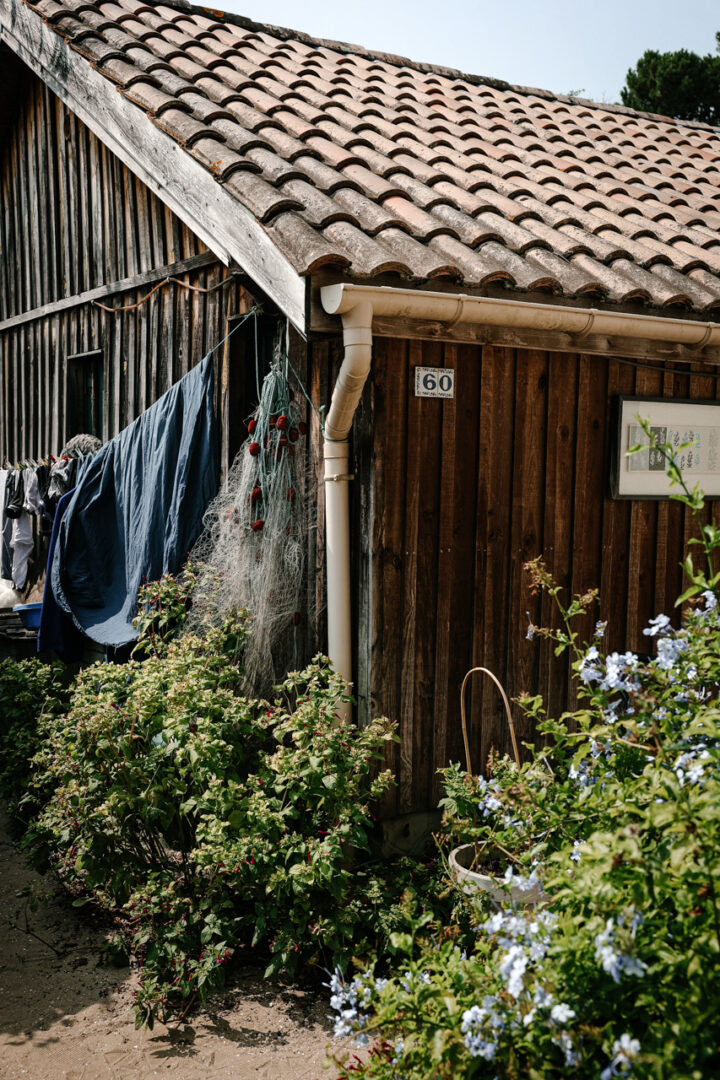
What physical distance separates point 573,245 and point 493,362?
0.70 m

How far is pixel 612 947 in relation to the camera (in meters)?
1.75

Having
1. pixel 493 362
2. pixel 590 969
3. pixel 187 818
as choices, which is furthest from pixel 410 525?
pixel 590 969

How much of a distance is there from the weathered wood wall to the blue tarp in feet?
4.07

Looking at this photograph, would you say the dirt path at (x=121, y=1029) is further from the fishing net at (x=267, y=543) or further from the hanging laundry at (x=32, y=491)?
the hanging laundry at (x=32, y=491)

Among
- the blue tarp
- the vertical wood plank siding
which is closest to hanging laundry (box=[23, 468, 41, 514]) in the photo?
the vertical wood plank siding

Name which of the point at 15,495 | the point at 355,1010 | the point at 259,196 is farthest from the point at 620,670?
the point at 15,495

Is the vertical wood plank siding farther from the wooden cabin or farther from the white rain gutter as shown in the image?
the white rain gutter

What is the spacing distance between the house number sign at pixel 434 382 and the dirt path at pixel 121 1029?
2644 mm

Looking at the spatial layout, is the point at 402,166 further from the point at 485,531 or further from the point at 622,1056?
the point at 622,1056

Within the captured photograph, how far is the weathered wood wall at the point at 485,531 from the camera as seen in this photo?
432 centimetres

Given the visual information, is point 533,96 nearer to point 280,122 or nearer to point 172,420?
point 280,122

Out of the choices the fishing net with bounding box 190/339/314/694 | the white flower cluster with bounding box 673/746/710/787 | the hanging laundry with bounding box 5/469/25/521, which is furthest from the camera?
the hanging laundry with bounding box 5/469/25/521

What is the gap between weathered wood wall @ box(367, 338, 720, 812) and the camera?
4324mm

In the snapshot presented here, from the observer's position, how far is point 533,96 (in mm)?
8234
